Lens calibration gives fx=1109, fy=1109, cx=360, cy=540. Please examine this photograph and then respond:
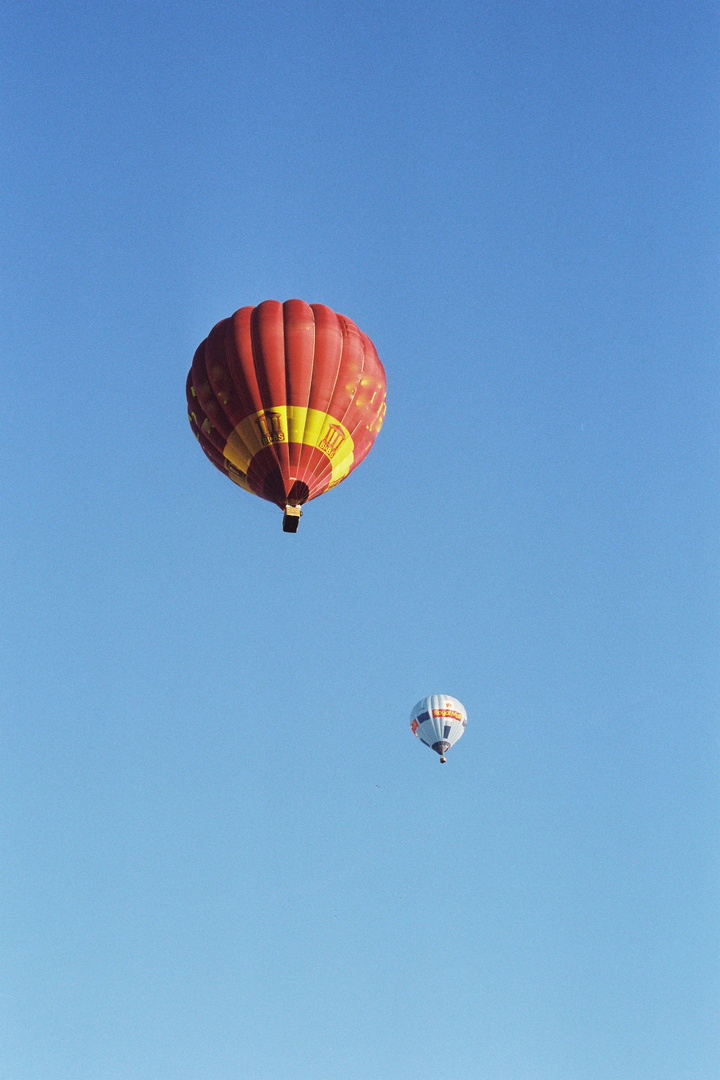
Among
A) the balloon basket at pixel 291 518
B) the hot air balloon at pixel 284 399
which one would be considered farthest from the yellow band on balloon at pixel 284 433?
the balloon basket at pixel 291 518

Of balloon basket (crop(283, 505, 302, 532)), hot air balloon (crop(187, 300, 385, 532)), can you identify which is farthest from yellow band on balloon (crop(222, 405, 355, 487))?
balloon basket (crop(283, 505, 302, 532))

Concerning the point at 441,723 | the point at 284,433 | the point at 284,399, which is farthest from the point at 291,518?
the point at 441,723

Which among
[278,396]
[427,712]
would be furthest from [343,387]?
[427,712]

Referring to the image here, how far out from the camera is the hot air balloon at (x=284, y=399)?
23234 millimetres

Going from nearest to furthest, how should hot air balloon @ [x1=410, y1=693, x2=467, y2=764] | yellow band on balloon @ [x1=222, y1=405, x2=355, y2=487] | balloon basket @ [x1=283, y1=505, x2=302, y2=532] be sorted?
1. yellow band on balloon @ [x1=222, y1=405, x2=355, y2=487]
2. balloon basket @ [x1=283, y1=505, x2=302, y2=532]
3. hot air balloon @ [x1=410, y1=693, x2=467, y2=764]

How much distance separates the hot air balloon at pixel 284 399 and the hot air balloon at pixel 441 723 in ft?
45.9

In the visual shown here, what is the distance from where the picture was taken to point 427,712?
36500 mm

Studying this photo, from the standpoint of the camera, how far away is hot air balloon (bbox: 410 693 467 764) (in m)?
36.1

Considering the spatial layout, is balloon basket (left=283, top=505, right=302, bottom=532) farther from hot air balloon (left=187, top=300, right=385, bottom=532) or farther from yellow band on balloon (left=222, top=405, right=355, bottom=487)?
yellow band on balloon (left=222, top=405, right=355, bottom=487)

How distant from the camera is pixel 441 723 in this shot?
118 ft

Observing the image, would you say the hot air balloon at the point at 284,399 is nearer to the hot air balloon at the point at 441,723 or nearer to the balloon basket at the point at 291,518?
the balloon basket at the point at 291,518

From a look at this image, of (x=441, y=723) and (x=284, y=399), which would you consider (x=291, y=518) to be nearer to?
(x=284, y=399)

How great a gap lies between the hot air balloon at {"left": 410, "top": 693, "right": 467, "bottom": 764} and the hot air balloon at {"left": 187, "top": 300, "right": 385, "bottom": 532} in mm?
14002

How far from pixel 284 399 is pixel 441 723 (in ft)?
53.2
